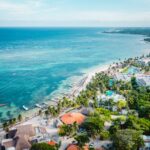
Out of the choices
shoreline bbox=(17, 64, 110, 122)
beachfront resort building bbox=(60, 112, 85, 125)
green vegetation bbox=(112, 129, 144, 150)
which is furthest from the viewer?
shoreline bbox=(17, 64, 110, 122)

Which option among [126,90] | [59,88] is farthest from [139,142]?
[59,88]

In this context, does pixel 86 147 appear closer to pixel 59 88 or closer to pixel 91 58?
pixel 59 88

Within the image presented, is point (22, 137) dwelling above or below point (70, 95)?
above

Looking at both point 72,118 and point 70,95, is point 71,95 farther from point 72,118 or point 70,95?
point 72,118

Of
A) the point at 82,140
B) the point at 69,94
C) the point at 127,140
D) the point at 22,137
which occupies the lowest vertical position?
the point at 69,94

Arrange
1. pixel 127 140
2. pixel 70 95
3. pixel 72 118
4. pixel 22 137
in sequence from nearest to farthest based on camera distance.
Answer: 1. pixel 127 140
2. pixel 22 137
3. pixel 72 118
4. pixel 70 95

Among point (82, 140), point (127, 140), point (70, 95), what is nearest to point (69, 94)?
point (70, 95)

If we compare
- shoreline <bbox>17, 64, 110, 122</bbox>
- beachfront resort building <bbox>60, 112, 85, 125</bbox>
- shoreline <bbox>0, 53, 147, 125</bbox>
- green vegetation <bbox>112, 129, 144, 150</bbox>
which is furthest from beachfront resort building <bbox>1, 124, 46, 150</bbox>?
green vegetation <bbox>112, 129, 144, 150</bbox>

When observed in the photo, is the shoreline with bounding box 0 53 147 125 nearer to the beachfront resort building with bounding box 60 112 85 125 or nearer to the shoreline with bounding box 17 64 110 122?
the shoreline with bounding box 17 64 110 122
